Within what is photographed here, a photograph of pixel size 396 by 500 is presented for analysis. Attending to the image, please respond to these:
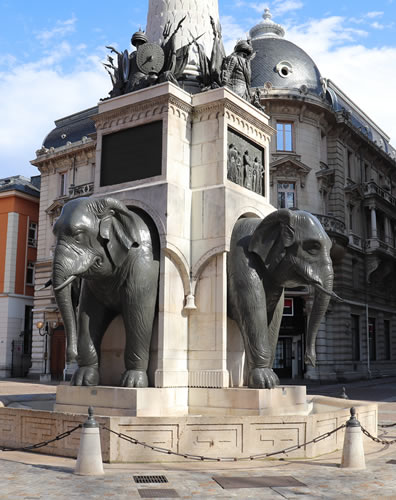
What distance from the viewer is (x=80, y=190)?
4269cm

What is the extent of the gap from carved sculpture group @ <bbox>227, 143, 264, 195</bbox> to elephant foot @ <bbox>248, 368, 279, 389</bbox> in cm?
375

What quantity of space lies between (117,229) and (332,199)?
108 ft

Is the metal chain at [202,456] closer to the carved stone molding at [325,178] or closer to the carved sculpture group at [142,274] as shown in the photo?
the carved sculpture group at [142,274]

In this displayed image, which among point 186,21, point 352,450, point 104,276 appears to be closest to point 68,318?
point 104,276

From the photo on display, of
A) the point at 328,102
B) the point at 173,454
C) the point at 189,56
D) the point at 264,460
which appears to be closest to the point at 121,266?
the point at 173,454

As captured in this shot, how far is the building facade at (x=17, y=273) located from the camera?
A: 1813 inches

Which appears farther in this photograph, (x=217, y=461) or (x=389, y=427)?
(x=389, y=427)

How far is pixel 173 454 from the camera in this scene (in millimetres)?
8906

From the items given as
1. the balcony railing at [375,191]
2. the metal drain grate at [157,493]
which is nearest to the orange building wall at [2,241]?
the balcony railing at [375,191]

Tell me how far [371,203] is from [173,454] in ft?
129

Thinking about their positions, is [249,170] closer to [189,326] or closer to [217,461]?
[189,326]

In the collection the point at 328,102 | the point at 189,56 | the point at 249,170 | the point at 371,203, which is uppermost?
the point at 328,102

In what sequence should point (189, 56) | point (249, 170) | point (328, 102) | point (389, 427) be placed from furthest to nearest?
point (328, 102) → point (389, 427) → point (189, 56) → point (249, 170)

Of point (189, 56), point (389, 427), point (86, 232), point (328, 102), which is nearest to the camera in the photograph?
point (86, 232)
